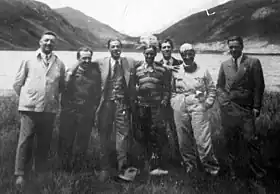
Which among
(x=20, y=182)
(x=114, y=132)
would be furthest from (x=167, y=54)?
(x=20, y=182)

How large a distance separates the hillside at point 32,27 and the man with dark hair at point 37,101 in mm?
679

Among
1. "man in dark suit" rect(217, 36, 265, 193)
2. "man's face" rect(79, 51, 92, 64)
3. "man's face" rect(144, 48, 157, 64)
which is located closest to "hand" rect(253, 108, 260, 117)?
"man in dark suit" rect(217, 36, 265, 193)

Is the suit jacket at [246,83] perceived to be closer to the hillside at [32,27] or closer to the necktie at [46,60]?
the hillside at [32,27]

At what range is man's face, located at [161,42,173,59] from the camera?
4.03 m

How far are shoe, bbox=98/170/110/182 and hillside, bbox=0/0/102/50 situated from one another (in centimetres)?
200

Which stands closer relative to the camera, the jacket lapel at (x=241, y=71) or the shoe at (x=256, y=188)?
the shoe at (x=256, y=188)

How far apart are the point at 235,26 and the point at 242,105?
1.46 metres

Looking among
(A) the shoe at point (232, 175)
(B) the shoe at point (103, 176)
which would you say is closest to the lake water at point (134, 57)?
(A) the shoe at point (232, 175)

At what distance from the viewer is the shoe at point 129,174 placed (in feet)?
11.6

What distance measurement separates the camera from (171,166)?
3.75 m

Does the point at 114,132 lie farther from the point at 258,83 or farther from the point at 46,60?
the point at 258,83

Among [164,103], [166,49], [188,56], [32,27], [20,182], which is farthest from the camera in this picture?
[32,27]

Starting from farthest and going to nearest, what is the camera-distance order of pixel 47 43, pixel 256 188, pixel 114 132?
pixel 114 132
pixel 47 43
pixel 256 188

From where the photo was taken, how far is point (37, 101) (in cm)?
338
